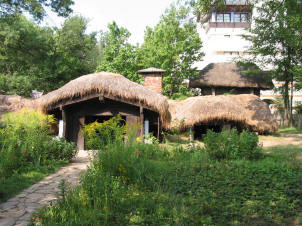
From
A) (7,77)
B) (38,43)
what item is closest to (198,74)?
(38,43)

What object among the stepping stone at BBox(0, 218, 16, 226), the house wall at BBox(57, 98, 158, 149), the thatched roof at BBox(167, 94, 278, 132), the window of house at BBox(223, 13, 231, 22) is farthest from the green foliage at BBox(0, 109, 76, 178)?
the window of house at BBox(223, 13, 231, 22)

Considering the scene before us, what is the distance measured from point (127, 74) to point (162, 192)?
19.0m

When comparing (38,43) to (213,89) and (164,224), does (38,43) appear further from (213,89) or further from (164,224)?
(164,224)

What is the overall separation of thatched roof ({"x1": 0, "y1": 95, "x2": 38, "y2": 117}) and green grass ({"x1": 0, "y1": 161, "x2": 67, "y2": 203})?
612 centimetres

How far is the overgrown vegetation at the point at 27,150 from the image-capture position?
5.72 meters

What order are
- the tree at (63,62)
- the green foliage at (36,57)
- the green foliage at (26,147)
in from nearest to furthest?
the green foliage at (26,147)
the green foliage at (36,57)
the tree at (63,62)

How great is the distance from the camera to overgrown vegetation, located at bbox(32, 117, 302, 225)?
→ 10.4 feet

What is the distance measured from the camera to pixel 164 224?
9.82 ft

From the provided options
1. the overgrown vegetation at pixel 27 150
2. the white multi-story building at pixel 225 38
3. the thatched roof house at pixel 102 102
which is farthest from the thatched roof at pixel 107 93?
the white multi-story building at pixel 225 38

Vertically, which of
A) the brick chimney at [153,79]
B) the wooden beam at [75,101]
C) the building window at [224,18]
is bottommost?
the wooden beam at [75,101]

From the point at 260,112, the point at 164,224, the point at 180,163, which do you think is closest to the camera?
the point at 164,224

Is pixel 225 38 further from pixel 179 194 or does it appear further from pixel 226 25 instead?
pixel 179 194

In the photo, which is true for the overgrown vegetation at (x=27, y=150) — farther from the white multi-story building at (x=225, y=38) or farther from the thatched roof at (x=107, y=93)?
the white multi-story building at (x=225, y=38)

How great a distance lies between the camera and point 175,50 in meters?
19.2
